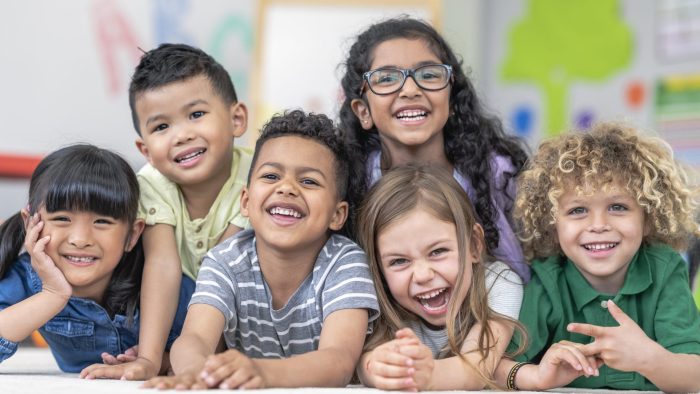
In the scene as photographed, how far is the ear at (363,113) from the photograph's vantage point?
215 centimetres

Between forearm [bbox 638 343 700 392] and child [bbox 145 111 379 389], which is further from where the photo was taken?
child [bbox 145 111 379 389]

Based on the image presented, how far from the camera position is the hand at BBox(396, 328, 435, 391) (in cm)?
143

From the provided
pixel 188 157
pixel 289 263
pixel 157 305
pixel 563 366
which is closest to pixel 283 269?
pixel 289 263

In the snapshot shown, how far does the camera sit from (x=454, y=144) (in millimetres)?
2164

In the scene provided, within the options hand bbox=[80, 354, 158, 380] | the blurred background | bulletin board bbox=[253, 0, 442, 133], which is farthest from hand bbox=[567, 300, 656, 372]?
bulletin board bbox=[253, 0, 442, 133]

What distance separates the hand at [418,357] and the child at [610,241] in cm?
24

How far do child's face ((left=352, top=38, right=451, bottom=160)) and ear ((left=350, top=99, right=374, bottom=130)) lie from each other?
30 millimetres

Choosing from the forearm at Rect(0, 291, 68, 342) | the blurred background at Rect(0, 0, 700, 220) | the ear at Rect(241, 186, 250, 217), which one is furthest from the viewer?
the blurred background at Rect(0, 0, 700, 220)

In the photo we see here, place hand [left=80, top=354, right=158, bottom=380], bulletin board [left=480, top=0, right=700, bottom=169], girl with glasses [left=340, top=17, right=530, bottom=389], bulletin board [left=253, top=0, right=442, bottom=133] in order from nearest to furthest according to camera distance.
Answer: hand [left=80, top=354, right=158, bottom=380], girl with glasses [left=340, top=17, right=530, bottom=389], bulletin board [left=480, top=0, right=700, bottom=169], bulletin board [left=253, top=0, right=442, bottom=133]

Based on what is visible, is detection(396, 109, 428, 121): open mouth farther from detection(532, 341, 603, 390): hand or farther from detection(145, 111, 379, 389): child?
detection(532, 341, 603, 390): hand

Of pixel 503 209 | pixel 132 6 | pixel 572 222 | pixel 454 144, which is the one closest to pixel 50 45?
pixel 132 6

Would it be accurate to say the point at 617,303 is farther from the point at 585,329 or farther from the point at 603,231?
the point at 585,329

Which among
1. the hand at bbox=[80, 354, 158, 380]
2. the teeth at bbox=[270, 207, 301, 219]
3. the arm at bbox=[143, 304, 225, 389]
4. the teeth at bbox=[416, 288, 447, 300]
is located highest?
the teeth at bbox=[270, 207, 301, 219]

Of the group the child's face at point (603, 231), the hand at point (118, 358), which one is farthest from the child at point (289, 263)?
the child's face at point (603, 231)
